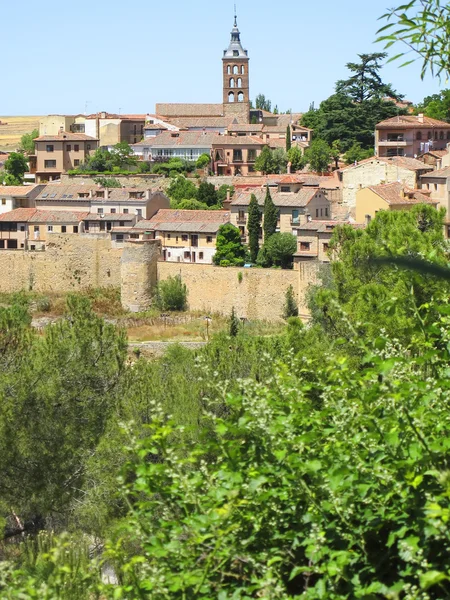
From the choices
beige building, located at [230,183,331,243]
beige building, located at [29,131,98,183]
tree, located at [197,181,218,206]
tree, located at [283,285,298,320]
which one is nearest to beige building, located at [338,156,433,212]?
beige building, located at [230,183,331,243]

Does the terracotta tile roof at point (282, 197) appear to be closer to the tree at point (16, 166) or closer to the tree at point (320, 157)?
the tree at point (320, 157)

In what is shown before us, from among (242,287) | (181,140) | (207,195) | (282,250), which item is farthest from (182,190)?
(242,287)

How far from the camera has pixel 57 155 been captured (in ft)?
171

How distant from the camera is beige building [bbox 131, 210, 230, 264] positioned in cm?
3638

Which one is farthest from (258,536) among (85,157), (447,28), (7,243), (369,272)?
(85,157)

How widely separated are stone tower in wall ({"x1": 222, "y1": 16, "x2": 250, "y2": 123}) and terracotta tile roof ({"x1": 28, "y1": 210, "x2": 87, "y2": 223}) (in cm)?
2237

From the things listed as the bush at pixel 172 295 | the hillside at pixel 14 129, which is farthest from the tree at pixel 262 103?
the bush at pixel 172 295

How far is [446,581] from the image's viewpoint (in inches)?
181

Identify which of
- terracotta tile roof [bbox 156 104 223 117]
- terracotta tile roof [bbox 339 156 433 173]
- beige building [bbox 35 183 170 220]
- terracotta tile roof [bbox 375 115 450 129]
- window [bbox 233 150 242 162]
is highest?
terracotta tile roof [bbox 156 104 223 117]

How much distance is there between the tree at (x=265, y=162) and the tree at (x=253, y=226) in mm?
12268

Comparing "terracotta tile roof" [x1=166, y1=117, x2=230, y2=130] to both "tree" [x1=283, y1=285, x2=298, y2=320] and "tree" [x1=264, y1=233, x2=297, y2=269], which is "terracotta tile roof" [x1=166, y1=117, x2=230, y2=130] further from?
"tree" [x1=283, y1=285, x2=298, y2=320]

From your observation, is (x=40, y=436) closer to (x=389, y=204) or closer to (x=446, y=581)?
(x=446, y=581)

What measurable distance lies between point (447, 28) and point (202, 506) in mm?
2834

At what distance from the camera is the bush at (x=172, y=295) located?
33688 mm
